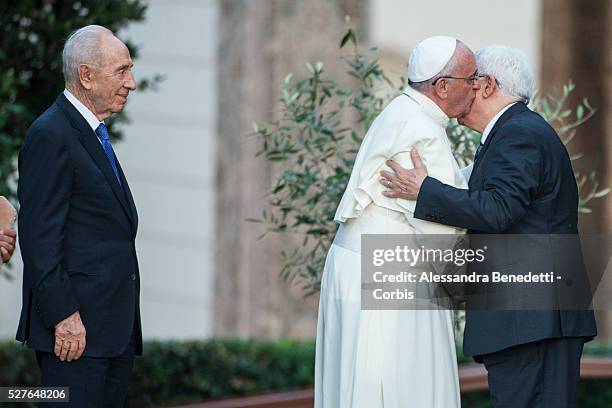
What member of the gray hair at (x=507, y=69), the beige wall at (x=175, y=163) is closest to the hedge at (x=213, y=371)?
the beige wall at (x=175, y=163)

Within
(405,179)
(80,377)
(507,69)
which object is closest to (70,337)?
(80,377)

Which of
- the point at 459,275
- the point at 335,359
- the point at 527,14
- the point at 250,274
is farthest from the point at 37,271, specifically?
the point at 527,14

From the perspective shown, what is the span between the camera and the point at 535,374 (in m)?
4.77

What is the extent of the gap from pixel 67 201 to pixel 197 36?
6265 millimetres

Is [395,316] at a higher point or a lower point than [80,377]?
higher

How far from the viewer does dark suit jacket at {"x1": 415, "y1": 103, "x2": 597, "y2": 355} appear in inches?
185

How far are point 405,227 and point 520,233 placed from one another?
0.39 metres

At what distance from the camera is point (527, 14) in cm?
1152

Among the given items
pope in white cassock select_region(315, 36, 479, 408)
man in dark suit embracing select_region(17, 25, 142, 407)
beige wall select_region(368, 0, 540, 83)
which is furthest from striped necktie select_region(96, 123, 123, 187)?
beige wall select_region(368, 0, 540, 83)

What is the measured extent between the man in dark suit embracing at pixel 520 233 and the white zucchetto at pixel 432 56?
17 cm

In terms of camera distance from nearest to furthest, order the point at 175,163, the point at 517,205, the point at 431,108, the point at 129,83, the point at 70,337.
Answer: the point at 70,337 → the point at 517,205 → the point at 129,83 → the point at 431,108 → the point at 175,163

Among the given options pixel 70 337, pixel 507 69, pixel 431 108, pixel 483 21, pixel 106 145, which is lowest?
pixel 70 337

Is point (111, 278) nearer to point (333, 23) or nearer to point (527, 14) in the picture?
point (333, 23)

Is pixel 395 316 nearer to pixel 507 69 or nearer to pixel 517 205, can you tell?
pixel 517 205
